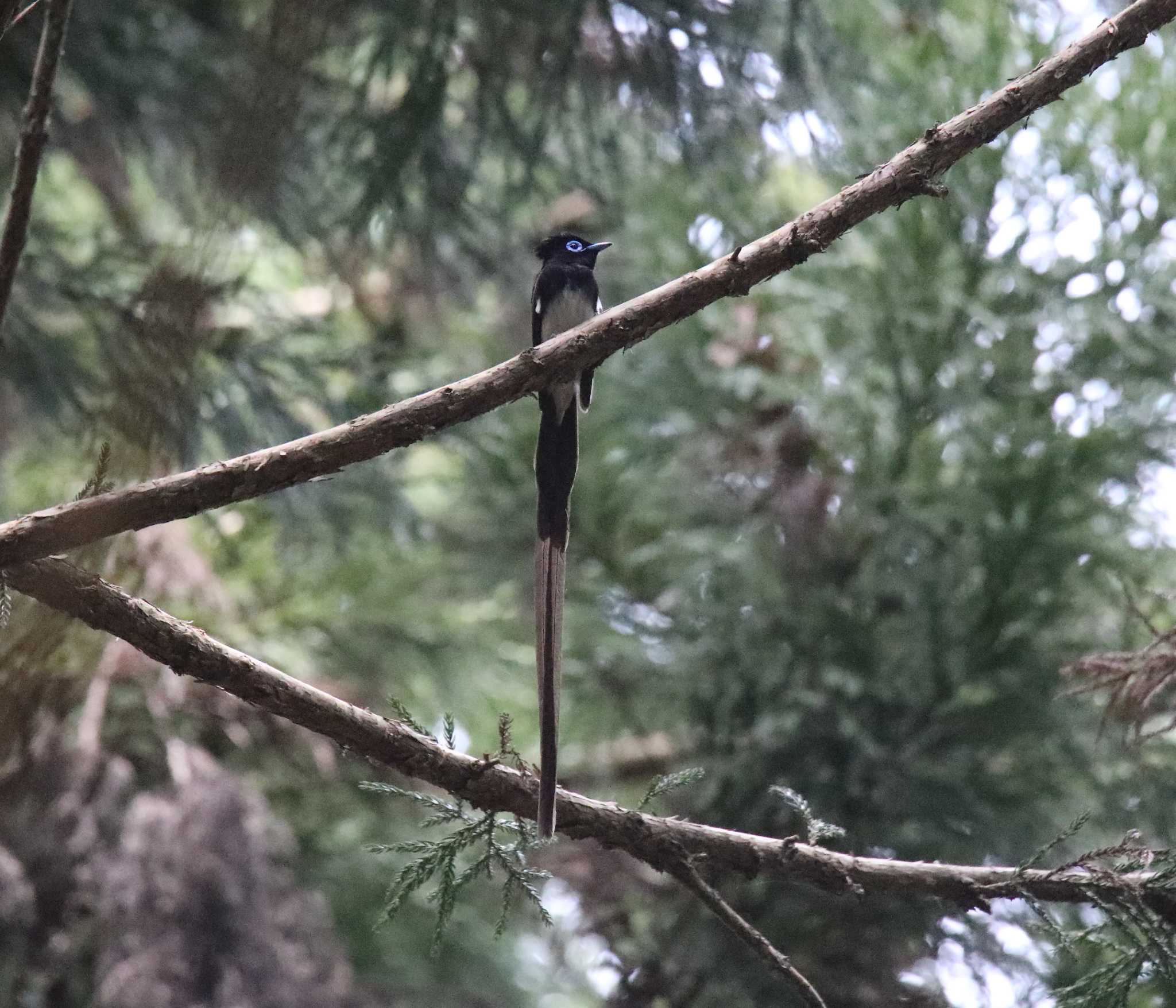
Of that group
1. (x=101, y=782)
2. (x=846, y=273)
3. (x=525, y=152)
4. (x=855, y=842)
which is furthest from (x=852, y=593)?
(x=101, y=782)

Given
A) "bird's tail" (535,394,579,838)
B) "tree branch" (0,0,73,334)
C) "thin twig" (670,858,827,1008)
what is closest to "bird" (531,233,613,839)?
"bird's tail" (535,394,579,838)

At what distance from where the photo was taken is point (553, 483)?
88.6 inches

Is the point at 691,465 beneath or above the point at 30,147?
above

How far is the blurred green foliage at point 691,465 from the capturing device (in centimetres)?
403

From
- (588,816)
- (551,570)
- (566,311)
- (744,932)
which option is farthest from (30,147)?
(744,932)

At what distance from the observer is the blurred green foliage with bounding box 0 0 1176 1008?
403 centimetres

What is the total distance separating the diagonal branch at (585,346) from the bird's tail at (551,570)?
0.26 m

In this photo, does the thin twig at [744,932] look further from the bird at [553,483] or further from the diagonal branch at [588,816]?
the bird at [553,483]

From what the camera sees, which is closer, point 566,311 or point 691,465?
point 566,311

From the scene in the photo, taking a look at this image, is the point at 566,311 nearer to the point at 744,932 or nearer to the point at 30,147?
the point at 30,147

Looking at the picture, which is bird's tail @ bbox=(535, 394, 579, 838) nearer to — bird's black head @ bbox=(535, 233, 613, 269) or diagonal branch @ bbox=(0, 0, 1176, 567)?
diagonal branch @ bbox=(0, 0, 1176, 567)

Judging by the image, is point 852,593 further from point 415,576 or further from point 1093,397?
point 415,576

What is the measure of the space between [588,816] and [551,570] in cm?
44

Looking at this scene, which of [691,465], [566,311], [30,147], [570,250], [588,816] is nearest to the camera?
[30,147]
